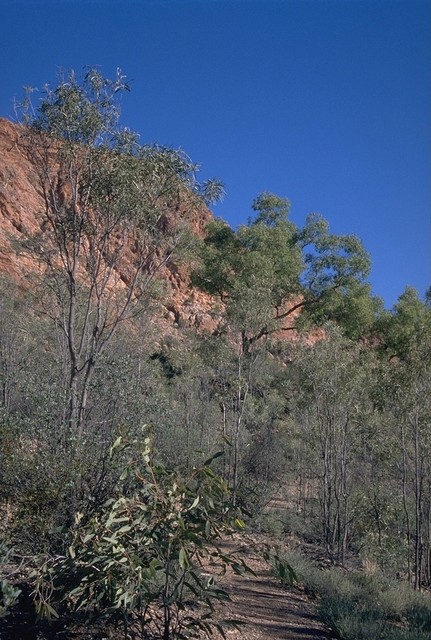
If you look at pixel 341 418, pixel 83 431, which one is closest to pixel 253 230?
pixel 341 418

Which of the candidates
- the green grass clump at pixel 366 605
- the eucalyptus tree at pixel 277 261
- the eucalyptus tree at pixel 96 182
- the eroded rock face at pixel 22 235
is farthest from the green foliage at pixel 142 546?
the eroded rock face at pixel 22 235

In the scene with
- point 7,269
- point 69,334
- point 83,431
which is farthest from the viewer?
point 7,269

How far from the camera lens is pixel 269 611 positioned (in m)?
7.20

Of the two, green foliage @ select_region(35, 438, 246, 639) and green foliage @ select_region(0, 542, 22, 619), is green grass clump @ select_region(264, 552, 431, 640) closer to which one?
green foliage @ select_region(35, 438, 246, 639)

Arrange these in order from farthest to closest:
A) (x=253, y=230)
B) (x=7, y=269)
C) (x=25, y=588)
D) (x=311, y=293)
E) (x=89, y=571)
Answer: (x=7, y=269)
(x=311, y=293)
(x=253, y=230)
(x=25, y=588)
(x=89, y=571)

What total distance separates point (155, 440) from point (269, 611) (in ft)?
11.9

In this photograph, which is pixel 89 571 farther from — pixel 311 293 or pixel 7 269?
pixel 7 269

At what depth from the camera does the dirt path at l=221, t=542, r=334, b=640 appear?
634 cm

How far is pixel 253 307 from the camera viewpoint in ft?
49.1

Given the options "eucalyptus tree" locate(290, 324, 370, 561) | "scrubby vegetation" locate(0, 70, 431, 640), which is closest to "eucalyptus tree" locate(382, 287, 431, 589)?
"scrubby vegetation" locate(0, 70, 431, 640)

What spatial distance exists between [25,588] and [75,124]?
18.9ft

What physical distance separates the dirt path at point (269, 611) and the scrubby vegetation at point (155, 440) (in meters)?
0.32

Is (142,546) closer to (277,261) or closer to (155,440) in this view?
(155,440)

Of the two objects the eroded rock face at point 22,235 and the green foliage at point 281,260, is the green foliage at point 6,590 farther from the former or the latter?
the eroded rock face at point 22,235
